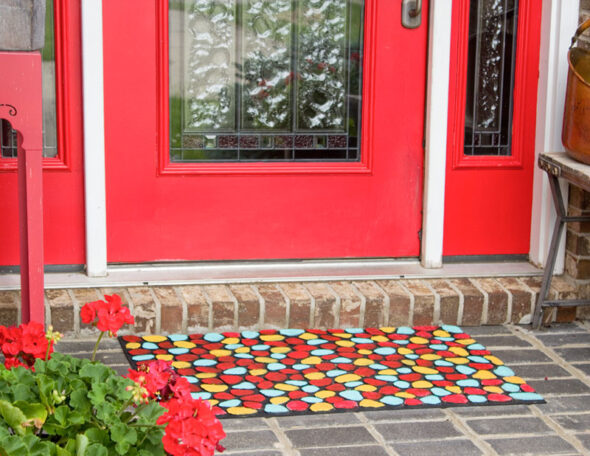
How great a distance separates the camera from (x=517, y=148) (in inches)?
160

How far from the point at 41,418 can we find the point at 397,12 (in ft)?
8.22

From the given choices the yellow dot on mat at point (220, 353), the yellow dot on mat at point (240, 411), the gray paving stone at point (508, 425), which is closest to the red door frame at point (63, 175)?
the yellow dot on mat at point (220, 353)

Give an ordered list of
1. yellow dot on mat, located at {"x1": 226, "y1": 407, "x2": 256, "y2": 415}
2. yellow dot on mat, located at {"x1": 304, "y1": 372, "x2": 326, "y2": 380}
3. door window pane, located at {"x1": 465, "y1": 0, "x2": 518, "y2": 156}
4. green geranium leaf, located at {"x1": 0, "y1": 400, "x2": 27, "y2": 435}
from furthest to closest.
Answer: door window pane, located at {"x1": 465, "y1": 0, "x2": 518, "y2": 156} < yellow dot on mat, located at {"x1": 304, "y1": 372, "x2": 326, "y2": 380} < yellow dot on mat, located at {"x1": 226, "y1": 407, "x2": 256, "y2": 415} < green geranium leaf, located at {"x1": 0, "y1": 400, "x2": 27, "y2": 435}

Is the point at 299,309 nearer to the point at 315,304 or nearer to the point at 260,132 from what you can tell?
the point at 315,304

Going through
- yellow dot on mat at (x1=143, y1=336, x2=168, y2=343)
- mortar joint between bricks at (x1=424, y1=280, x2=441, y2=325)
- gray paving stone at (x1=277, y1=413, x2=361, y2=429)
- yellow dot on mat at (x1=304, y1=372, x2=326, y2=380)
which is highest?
mortar joint between bricks at (x1=424, y1=280, x2=441, y2=325)

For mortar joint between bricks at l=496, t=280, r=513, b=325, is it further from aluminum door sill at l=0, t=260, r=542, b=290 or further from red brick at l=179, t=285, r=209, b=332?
red brick at l=179, t=285, r=209, b=332

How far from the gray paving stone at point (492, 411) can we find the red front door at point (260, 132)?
1096 mm

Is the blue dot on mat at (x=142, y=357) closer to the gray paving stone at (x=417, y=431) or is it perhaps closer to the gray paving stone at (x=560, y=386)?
the gray paving stone at (x=417, y=431)

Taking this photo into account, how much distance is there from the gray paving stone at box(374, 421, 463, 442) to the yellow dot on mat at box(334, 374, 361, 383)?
0.36m

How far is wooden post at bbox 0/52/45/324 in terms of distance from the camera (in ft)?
8.57

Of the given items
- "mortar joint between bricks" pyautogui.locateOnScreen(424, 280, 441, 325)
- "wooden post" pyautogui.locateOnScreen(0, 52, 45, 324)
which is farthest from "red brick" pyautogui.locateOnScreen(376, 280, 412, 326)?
"wooden post" pyautogui.locateOnScreen(0, 52, 45, 324)

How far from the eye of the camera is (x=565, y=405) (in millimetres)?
3127

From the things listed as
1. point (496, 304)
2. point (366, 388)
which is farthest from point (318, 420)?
point (496, 304)

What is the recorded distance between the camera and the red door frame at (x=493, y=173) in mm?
3967
